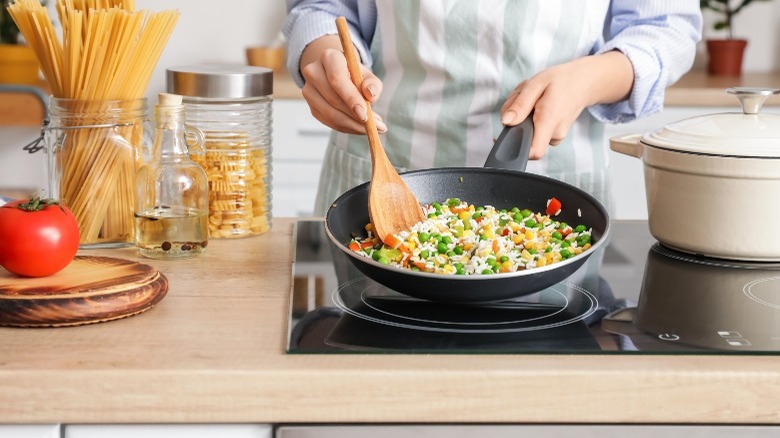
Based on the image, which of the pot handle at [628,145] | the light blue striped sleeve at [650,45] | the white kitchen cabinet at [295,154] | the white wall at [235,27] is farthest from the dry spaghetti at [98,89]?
the white wall at [235,27]

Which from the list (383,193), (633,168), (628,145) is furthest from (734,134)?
(633,168)

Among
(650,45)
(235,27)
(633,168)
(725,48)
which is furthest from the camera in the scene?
(235,27)

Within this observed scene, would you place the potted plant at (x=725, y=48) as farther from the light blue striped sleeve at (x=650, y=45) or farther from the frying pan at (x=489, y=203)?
the frying pan at (x=489, y=203)

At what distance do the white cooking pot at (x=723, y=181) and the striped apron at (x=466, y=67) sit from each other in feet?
1.29

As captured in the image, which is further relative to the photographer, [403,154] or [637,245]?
[403,154]

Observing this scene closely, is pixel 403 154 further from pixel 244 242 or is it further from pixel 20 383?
pixel 20 383

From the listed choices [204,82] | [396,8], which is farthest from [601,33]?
[204,82]

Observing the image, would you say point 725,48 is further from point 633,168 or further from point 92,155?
point 92,155

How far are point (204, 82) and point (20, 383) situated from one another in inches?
20.9

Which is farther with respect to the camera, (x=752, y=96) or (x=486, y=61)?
(x=486, y=61)

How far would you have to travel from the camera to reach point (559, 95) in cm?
121

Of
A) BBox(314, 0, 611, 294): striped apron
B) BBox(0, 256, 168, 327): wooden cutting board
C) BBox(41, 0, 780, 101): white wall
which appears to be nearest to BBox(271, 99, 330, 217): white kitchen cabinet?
BBox(41, 0, 780, 101): white wall

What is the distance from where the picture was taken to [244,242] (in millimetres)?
1178

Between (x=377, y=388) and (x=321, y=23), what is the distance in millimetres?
894
